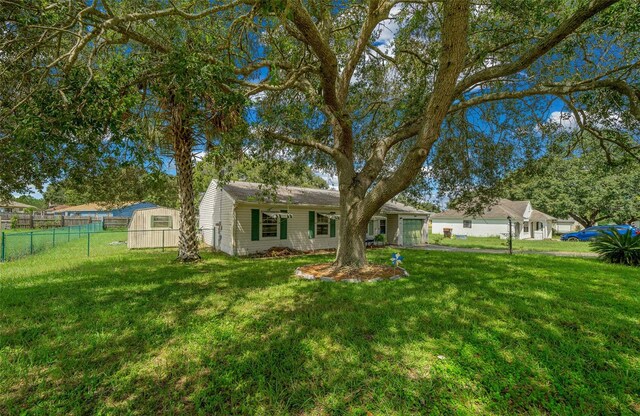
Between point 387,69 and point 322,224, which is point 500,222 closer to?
point 322,224

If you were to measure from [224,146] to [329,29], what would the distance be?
411cm

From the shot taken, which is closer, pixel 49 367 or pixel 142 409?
pixel 142 409

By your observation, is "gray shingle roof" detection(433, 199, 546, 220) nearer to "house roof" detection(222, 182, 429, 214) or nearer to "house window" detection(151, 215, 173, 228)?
"house roof" detection(222, 182, 429, 214)

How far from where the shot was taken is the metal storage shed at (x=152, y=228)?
47.4 feet

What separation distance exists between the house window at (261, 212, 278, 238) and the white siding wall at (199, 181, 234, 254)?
5.14 ft

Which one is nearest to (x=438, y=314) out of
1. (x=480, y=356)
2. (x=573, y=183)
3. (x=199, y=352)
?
(x=480, y=356)

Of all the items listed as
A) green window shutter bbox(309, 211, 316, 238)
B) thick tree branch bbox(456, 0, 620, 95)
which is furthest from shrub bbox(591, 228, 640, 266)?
green window shutter bbox(309, 211, 316, 238)

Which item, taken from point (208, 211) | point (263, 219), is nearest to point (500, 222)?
point (263, 219)

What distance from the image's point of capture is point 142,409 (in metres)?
2.45

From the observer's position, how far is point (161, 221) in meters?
15.2

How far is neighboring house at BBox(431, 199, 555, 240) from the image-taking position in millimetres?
28241

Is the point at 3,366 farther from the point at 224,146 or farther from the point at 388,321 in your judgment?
the point at 224,146

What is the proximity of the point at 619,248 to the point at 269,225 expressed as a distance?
14.3 meters

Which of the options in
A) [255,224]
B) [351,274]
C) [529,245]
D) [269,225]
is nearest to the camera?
[351,274]
